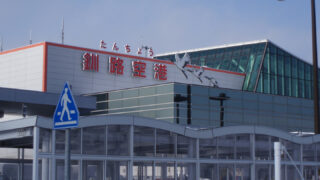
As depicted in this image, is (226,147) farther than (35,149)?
Yes

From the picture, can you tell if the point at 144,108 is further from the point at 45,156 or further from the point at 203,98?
the point at 45,156

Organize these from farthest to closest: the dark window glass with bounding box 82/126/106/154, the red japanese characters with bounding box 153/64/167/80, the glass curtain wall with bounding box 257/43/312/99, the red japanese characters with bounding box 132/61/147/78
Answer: the glass curtain wall with bounding box 257/43/312/99, the red japanese characters with bounding box 153/64/167/80, the red japanese characters with bounding box 132/61/147/78, the dark window glass with bounding box 82/126/106/154

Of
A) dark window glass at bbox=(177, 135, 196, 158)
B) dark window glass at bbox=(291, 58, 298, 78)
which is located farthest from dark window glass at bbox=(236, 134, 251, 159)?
dark window glass at bbox=(291, 58, 298, 78)

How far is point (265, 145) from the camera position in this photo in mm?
37344

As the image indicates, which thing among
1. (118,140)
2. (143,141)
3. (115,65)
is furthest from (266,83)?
(118,140)

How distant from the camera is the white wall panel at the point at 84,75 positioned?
178ft

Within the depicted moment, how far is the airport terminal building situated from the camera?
1166 inches

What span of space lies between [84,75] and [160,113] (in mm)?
8667

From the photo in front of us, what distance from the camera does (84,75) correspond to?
56.8 m

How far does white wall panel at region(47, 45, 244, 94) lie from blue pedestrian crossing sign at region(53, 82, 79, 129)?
3779 cm

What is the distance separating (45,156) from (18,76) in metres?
30.5

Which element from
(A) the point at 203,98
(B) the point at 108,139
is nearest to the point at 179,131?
(B) the point at 108,139

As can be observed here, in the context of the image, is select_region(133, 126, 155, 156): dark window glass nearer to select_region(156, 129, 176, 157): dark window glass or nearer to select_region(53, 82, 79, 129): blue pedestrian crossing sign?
select_region(156, 129, 176, 157): dark window glass

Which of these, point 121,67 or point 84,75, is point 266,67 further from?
point 84,75
